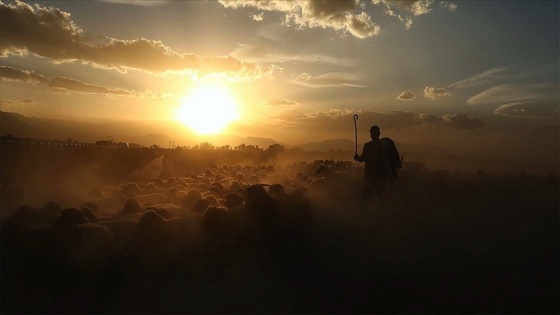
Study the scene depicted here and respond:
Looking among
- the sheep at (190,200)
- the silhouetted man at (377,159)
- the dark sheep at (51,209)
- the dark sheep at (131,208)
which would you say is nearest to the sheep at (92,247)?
the dark sheep at (51,209)

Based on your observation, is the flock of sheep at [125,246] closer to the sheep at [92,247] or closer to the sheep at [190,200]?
the sheep at [92,247]

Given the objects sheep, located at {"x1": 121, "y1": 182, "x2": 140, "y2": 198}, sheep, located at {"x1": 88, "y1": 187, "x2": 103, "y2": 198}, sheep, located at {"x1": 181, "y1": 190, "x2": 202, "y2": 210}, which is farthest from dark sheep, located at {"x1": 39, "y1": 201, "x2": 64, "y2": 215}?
sheep, located at {"x1": 121, "y1": 182, "x2": 140, "y2": 198}

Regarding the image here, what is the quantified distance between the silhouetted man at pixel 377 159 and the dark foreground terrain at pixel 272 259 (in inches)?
30.2

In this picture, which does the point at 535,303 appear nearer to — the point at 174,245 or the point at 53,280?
the point at 174,245

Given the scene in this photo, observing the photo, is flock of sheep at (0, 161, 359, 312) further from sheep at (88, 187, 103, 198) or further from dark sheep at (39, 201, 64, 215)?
sheep at (88, 187, 103, 198)

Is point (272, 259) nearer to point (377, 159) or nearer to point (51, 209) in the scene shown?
point (377, 159)

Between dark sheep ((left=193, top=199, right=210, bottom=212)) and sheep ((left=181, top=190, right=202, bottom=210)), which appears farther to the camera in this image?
sheep ((left=181, top=190, right=202, bottom=210))

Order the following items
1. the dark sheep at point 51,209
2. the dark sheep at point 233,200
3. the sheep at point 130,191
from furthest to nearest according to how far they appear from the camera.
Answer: the sheep at point 130,191, the dark sheep at point 233,200, the dark sheep at point 51,209

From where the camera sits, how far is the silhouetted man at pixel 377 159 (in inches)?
539

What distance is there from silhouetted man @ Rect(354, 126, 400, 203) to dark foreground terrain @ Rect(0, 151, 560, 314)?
0.77 meters

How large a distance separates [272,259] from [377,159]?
5473 mm

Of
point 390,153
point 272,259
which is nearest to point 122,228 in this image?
point 272,259

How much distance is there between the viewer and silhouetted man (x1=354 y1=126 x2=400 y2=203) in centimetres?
1368

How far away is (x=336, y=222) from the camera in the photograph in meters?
14.0
